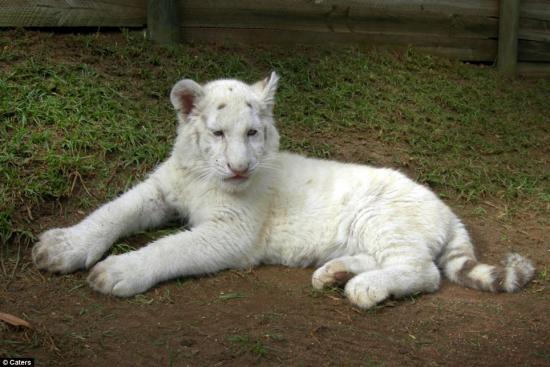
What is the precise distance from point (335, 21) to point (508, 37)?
2.69m

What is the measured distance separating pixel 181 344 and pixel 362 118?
170 inches

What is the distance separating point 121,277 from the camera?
4113 millimetres

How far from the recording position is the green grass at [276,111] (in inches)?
208

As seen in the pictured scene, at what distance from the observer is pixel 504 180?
672cm

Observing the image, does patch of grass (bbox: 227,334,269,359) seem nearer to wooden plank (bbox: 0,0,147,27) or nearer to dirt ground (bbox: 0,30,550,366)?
dirt ground (bbox: 0,30,550,366)

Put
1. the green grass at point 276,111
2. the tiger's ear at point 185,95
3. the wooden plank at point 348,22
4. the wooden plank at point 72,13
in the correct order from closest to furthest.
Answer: the tiger's ear at point 185,95, the green grass at point 276,111, the wooden plank at point 72,13, the wooden plank at point 348,22

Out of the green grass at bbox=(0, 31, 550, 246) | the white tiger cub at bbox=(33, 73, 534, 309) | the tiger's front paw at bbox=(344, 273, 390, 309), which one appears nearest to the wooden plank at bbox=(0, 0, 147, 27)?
the green grass at bbox=(0, 31, 550, 246)

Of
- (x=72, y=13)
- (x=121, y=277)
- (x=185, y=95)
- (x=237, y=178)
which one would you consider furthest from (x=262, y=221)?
(x=72, y=13)

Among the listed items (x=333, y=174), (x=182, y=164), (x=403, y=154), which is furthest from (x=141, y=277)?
(x=403, y=154)

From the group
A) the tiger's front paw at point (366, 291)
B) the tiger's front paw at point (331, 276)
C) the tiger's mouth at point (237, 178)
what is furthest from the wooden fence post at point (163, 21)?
the tiger's front paw at point (366, 291)

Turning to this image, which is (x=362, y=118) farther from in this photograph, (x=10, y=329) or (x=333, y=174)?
(x=10, y=329)

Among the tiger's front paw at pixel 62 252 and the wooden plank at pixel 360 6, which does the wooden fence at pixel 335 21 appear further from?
the tiger's front paw at pixel 62 252

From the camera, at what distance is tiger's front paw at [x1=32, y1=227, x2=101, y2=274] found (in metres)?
4.32

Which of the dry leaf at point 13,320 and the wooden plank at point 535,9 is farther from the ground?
the wooden plank at point 535,9
